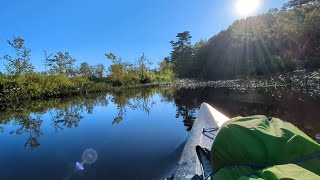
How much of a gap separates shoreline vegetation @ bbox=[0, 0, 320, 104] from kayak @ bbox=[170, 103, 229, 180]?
9439mm

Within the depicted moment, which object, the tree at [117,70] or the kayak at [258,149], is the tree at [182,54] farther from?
the kayak at [258,149]

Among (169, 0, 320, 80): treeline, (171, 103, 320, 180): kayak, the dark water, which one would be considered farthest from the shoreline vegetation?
(171, 103, 320, 180): kayak

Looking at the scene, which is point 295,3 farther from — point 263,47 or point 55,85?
point 55,85

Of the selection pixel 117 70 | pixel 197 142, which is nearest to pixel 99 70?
pixel 117 70

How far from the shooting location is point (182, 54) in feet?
156

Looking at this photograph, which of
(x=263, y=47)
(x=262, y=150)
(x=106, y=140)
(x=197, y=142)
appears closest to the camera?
(x=262, y=150)

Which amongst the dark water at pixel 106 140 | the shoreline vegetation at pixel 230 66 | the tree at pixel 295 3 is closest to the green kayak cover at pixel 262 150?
the dark water at pixel 106 140

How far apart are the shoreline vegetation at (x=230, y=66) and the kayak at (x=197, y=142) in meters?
9.44

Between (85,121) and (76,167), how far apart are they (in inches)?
188

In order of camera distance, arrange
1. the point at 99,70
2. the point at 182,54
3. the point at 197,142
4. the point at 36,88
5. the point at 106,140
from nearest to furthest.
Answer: the point at 197,142 < the point at 106,140 < the point at 36,88 < the point at 99,70 < the point at 182,54

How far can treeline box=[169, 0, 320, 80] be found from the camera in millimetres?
23859

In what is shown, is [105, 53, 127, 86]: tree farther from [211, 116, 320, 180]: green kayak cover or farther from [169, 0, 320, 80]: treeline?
[211, 116, 320, 180]: green kayak cover

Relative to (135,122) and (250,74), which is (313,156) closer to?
(135,122)

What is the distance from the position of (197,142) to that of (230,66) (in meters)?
29.9
